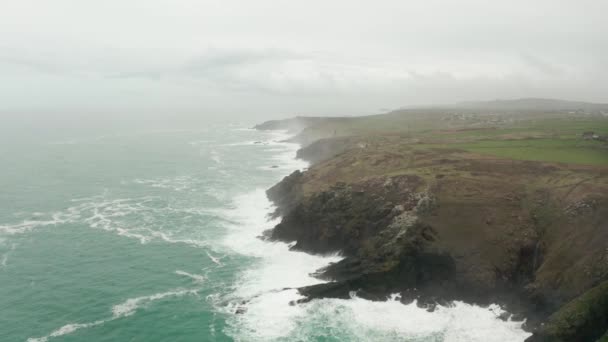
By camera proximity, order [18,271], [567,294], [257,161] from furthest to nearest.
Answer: [257,161], [18,271], [567,294]

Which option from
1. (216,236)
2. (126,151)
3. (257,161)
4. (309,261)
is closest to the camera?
(309,261)

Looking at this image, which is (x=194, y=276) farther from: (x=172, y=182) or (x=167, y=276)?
(x=172, y=182)

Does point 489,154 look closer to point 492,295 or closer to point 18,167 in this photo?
point 492,295

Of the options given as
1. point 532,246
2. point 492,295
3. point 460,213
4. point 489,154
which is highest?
point 489,154

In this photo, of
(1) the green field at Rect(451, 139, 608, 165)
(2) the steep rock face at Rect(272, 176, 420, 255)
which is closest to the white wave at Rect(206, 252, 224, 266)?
(2) the steep rock face at Rect(272, 176, 420, 255)

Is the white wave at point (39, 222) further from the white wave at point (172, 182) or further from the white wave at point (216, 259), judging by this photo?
the white wave at point (216, 259)

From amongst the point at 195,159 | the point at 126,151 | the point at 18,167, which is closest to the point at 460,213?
the point at 195,159
